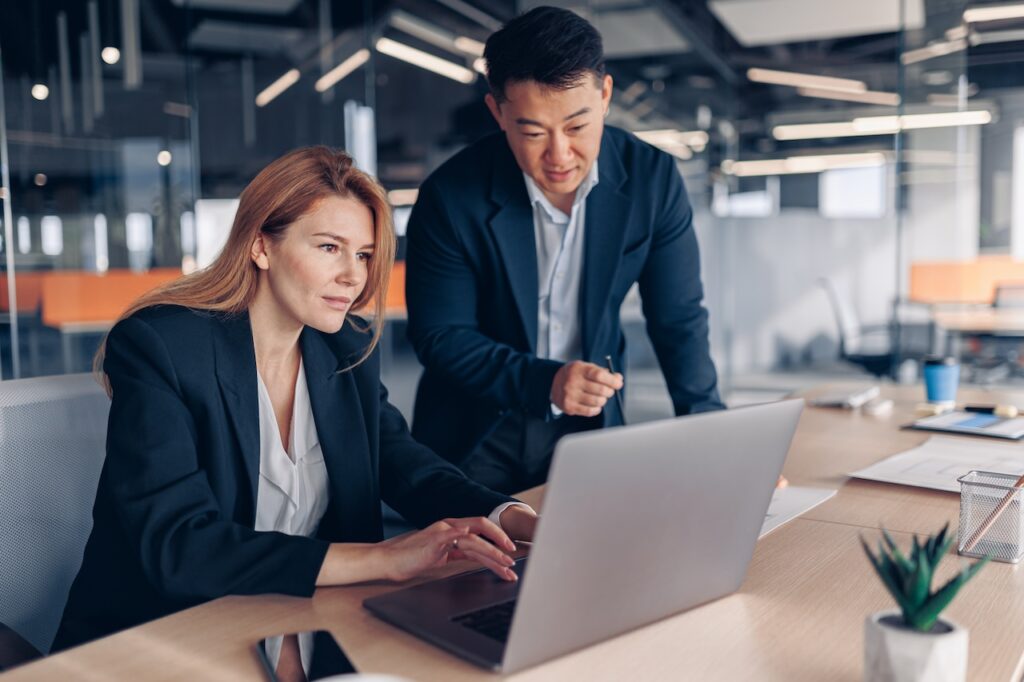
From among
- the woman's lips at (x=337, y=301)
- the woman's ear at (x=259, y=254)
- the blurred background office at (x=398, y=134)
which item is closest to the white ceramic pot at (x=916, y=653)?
the woman's lips at (x=337, y=301)

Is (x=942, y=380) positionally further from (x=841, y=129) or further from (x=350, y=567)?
(x=841, y=129)

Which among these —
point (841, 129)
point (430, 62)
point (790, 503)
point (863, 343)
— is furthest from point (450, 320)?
point (841, 129)

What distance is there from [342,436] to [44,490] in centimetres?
48

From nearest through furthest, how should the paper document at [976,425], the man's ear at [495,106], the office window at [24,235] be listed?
1. the man's ear at [495,106]
2. the paper document at [976,425]
3. the office window at [24,235]

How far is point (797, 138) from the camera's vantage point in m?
9.55

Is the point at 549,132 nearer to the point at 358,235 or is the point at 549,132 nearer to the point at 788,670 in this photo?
the point at 358,235

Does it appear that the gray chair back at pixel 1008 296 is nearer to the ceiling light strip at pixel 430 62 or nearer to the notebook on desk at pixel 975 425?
the ceiling light strip at pixel 430 62

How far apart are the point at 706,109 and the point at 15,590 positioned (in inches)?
282

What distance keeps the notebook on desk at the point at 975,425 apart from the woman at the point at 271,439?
1271 mm

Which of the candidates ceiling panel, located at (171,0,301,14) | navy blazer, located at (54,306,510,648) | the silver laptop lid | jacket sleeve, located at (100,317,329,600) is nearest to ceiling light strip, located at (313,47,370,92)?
ceiling panel, located at (171,0,301,14)

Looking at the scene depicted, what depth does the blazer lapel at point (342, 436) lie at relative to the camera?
161cm

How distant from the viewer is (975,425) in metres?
2.24

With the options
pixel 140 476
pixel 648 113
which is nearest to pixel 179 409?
pixel 140 476

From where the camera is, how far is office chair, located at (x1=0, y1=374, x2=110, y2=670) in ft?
4.72
